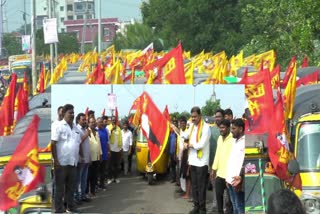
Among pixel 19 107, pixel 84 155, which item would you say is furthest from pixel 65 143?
pixel 19 107

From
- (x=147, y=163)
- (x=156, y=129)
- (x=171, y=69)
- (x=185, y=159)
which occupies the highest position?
(x=171, y=69)

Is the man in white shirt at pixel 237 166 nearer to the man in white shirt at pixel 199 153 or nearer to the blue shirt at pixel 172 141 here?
the man in white shirt at pixel 199 153

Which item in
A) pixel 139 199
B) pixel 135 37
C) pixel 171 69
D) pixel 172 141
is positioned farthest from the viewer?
pixel 135 37

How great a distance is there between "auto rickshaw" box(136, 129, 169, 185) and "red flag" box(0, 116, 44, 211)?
21.1 ft

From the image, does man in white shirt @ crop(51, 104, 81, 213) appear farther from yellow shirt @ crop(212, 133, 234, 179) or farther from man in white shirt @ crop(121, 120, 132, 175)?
man in white shirt @ crop(121, 120, 132, 175)

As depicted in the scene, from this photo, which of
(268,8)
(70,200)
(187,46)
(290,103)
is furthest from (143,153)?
(187,46)

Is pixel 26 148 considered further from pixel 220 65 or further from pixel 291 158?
pixel 220 65

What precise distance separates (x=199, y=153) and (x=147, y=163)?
4947mm

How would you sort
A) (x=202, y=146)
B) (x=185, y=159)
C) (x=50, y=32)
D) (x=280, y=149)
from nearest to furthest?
(x=280, y=149) < (x=202, y=146) < (x=185, y=159) < (x=50, y=32)

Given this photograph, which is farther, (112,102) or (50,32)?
(50,32)

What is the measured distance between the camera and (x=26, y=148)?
27.9 feet

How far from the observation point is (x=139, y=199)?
13.2 metres

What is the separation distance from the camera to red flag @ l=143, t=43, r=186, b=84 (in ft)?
66.6

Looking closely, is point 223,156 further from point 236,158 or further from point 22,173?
point 22,173
